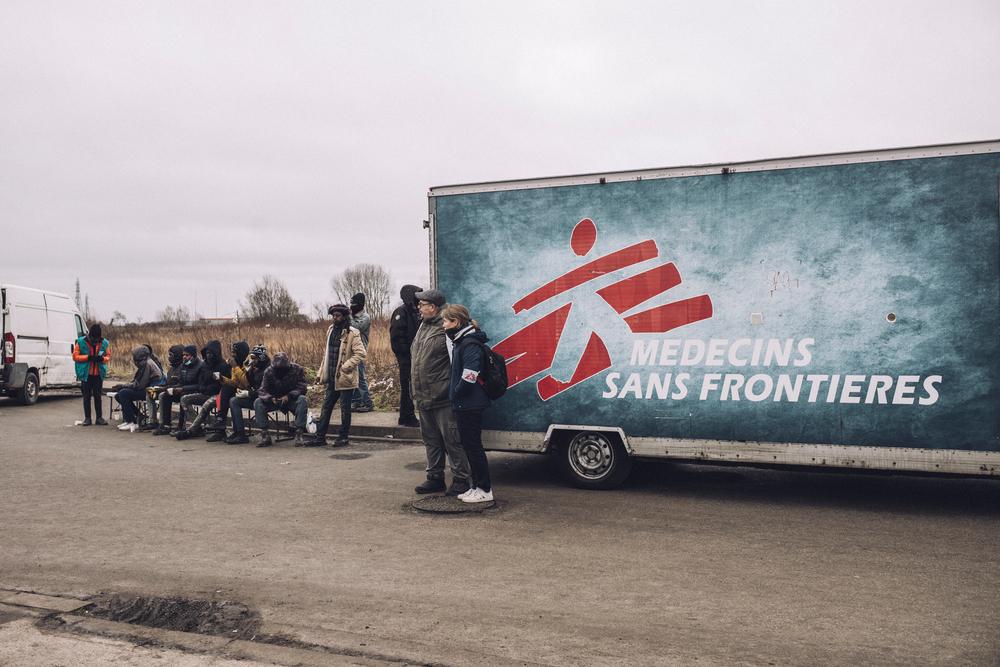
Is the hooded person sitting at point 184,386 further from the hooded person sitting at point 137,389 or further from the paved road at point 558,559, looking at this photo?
the paved road at point 558,559

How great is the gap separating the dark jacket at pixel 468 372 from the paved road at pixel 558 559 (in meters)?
1.06

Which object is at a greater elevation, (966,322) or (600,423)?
(966,322)

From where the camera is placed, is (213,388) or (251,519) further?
(213,388)

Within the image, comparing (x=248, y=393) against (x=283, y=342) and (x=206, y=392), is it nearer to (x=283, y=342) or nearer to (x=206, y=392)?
(x=206, y=392)

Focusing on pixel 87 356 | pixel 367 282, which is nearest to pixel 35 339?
pixel 87 356

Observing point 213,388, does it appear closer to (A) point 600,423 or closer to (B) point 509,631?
(A) point 600,423

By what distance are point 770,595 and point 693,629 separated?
82cm

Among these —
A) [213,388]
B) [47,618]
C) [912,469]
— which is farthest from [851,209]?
[213,388]

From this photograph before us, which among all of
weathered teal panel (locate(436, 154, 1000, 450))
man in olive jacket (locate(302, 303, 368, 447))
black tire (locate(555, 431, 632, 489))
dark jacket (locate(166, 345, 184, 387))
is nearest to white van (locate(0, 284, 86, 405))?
dark jacket (locate(166, 345, 184, 387))

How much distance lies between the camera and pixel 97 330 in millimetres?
14172

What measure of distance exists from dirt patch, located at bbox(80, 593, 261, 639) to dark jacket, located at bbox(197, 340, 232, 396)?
→ 793 cm

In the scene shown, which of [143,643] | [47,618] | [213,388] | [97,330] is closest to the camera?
[143,643]

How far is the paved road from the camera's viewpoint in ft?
14.1

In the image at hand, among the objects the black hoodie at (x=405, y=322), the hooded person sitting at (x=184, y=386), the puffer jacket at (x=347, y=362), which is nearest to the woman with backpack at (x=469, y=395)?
the black hoodie at (x=405, y=322)
